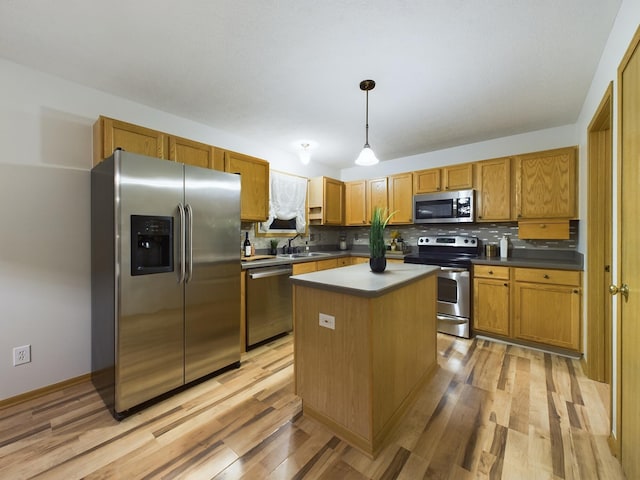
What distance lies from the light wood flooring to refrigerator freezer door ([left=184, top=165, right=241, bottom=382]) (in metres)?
0.26

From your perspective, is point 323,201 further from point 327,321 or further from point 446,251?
point 327,321

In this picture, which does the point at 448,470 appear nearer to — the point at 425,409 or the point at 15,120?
the point at 425,409

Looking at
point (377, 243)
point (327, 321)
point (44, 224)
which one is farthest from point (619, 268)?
point (44, 224)

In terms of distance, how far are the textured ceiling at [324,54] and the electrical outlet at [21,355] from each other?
2116 mm

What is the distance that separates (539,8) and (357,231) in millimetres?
3821

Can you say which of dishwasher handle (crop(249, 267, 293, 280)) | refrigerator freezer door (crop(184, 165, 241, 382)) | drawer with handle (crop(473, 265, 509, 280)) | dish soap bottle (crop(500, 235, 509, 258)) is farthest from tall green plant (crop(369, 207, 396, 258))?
dish soap bottle (crop(500, 235, 509, 258))

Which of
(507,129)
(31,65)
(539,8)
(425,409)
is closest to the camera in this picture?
(539,8)

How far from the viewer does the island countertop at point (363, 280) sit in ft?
4.97

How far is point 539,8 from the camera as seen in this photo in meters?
1.56

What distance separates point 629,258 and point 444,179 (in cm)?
267

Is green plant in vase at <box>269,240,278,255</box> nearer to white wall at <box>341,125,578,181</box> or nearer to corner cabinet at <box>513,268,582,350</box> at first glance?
white wall at <box>341,125,578,181</box>

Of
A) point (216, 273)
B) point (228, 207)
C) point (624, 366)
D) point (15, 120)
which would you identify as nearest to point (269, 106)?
point (228, 207)

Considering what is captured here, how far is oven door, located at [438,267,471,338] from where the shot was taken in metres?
3.23

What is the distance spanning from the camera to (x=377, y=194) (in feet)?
14.7
